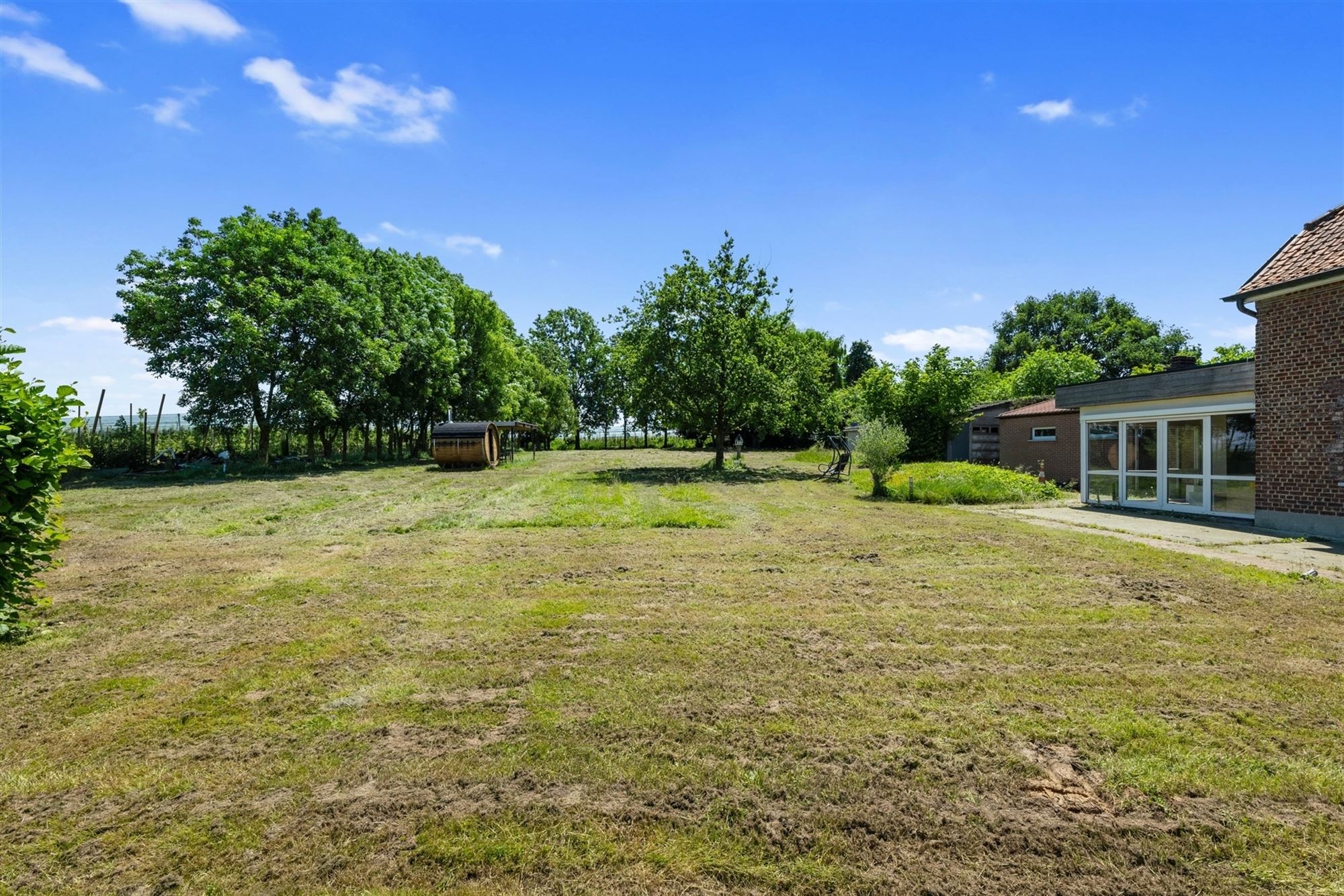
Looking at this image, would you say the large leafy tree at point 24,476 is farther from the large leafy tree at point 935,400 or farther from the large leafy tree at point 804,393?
the large leafy tree at point 935,400

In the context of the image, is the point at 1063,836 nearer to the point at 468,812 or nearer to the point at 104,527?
the point at 468,812

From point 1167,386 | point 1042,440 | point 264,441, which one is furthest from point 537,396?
point 1167,386

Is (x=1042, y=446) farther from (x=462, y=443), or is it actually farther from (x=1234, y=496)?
(x=462, y=443)

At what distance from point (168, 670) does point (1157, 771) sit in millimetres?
5987

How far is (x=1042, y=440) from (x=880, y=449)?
9006 millimetres

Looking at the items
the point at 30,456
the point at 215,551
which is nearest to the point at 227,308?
the point at 215,551

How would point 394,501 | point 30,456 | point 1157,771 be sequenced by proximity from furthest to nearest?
point 394,501 < point 30,456 < point 1157,771

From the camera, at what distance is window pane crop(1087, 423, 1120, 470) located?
50.0 ft

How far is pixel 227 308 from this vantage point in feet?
80.4

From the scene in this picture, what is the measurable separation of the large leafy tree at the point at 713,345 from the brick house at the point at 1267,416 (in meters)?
13.2

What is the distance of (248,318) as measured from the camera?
2372 cm

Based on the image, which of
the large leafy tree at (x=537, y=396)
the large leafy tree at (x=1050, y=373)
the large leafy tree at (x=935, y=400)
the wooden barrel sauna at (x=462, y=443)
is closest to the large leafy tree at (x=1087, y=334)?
the large leafy tree at (x=1050, y=373)

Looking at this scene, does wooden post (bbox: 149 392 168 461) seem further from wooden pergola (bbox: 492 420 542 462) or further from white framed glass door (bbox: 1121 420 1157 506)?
white framed glass door (bbox: 1121 420 1157 506)

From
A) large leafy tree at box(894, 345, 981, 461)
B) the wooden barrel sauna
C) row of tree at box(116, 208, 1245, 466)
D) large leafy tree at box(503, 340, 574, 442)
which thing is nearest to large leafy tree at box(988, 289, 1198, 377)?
row of tree at box(116, 208, 1245, 466)
